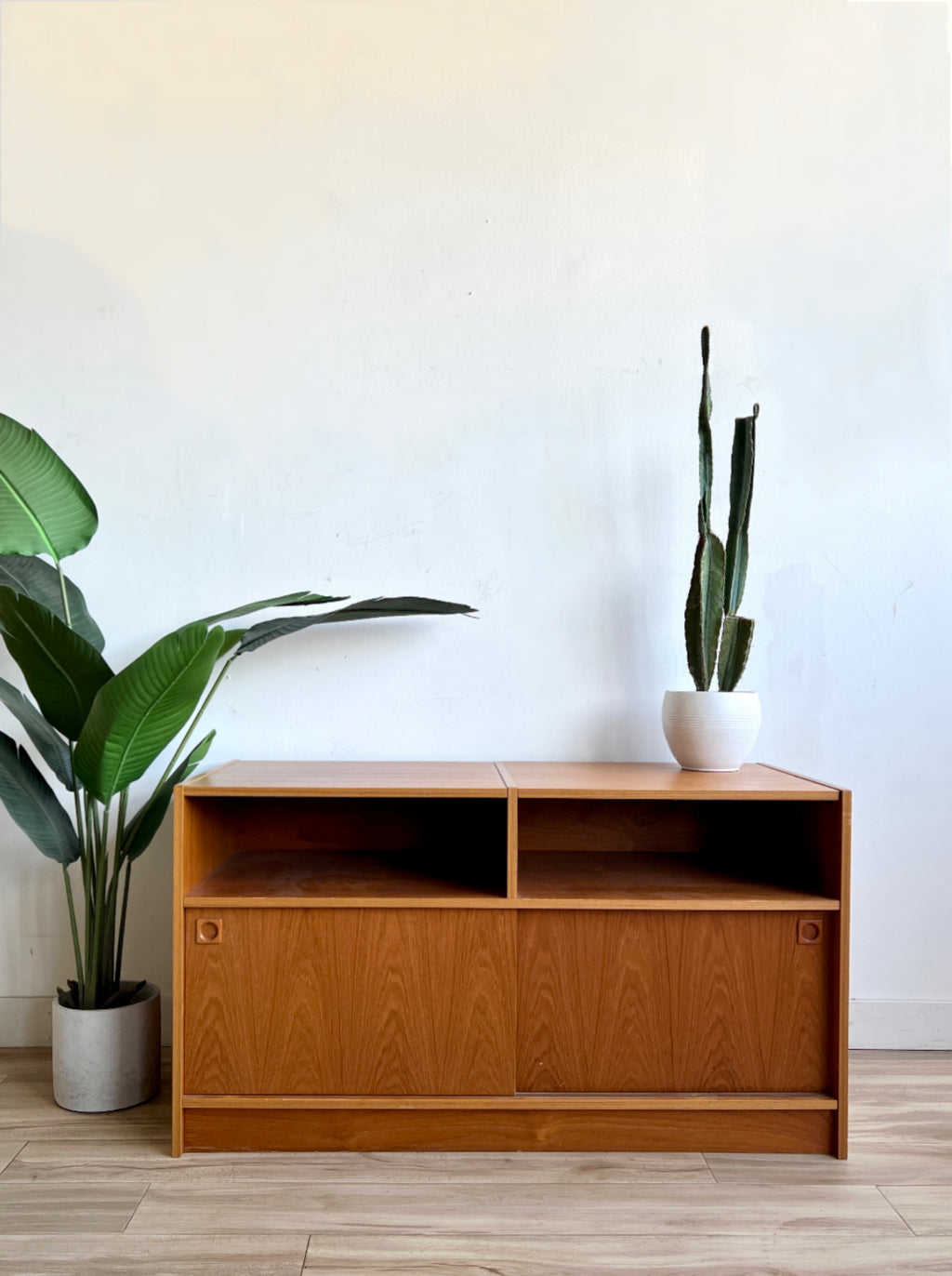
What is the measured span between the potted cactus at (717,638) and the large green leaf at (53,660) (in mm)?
1095

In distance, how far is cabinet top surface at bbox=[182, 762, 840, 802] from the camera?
1.67 m

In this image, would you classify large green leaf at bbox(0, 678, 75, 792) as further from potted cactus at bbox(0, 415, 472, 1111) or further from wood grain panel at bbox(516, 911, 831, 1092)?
wood grain panel at bbox(516, 911, 831, 1092)

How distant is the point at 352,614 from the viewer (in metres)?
1.89

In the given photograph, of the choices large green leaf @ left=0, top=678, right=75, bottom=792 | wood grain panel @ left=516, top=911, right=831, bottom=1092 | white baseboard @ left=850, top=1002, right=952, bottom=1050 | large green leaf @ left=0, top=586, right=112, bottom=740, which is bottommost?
white baseboard @ left=850, top=1002, right=952, bottom=1050

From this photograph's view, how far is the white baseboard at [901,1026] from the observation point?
216 centimetres

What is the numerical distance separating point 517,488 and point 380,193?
73 centimetres

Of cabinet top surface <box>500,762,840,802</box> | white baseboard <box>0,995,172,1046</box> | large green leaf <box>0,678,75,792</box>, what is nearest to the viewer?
cabinet top surface <box>500,762,840,802</box>

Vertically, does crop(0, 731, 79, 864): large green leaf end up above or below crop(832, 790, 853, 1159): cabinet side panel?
above

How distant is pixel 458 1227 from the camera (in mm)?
1447

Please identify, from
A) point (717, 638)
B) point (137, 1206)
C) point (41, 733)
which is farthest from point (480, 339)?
point (137, 1206)

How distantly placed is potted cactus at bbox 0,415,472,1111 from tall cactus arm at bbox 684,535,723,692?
467 mm

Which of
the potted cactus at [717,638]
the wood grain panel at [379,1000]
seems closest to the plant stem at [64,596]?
the wood grain panel at [379,1000]

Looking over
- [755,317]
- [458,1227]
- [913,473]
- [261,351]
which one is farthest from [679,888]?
[261,351]

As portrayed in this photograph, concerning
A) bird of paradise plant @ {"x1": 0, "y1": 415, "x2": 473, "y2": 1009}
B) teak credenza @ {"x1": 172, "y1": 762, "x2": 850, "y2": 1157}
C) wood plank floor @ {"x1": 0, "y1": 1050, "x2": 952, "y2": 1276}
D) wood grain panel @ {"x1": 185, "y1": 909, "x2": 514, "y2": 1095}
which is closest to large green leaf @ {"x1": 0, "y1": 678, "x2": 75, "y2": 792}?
bird of paradise plant @ {"x1": 0, "y1": 415, "x2": 473, "y2": 1009}
